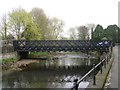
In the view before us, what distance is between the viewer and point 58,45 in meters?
44.5

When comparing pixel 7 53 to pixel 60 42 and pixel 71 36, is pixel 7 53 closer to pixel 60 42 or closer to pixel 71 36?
pixel 60 42

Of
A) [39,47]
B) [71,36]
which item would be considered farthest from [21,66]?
[71,36]

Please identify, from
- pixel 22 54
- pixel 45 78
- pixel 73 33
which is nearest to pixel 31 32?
pixel 22 54

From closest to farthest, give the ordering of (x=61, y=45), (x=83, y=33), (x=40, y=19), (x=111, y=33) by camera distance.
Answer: (x=61, y=45), (x=40, y=19), (x=111, y=33), (x=83, y=33)

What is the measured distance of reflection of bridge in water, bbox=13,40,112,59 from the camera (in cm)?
4284

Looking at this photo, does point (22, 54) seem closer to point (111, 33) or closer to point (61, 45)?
point (61, 45)

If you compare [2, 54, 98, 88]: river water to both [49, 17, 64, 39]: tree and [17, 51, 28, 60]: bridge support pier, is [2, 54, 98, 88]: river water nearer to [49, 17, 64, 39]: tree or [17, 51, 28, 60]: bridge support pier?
[17, 51, 28, 60]: bridge support pier

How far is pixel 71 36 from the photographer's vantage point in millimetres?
97250

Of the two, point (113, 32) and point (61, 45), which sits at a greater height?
point (113, 32)

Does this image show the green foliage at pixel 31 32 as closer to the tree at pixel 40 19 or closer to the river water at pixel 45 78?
the tree at pixel 40 19

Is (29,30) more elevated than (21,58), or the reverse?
(29,30)

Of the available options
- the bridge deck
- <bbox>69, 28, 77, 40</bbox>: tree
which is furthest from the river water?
<bbox>69, 28, 77, 40</bbox>: tree

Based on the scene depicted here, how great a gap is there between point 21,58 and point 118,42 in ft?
112

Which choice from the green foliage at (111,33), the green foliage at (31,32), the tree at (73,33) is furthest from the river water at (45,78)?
the tree at (73,33)
